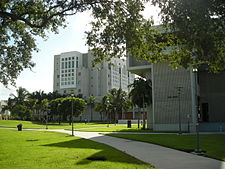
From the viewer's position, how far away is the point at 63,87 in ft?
434

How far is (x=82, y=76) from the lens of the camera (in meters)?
125

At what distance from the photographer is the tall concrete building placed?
124812 mm

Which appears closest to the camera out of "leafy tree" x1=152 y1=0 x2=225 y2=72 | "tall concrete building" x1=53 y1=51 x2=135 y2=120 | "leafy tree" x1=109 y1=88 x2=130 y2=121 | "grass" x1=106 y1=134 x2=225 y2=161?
"leafy tree" x1=152 y1=0 x2=225 y2=72

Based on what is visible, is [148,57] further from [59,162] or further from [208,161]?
[59,162]

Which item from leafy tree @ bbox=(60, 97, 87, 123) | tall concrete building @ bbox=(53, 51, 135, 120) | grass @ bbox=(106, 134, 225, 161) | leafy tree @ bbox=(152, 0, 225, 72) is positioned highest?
tall concrete building @ bbox=(53, 51, 135, 120)

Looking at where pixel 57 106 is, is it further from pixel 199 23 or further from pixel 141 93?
pixel 199 23

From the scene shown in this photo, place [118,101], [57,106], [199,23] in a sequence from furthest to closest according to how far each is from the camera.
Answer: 1. [118,101]
2. [57,106]
3. [199,23]

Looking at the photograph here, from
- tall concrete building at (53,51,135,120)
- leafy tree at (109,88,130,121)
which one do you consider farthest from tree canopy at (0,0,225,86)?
tall concrete building at (53,51,135,120)

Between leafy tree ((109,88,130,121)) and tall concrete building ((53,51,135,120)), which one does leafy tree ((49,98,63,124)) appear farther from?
tall concrete building ((53,51,135,120))

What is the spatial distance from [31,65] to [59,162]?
25.0ft

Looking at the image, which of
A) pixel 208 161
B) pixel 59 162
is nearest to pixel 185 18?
pixel 208 161

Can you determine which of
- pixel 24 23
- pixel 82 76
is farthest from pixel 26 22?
pixel 82 76

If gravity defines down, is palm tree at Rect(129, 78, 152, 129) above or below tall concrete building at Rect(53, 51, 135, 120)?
below

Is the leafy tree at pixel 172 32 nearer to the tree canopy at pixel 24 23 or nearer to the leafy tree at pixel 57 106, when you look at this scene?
the tree canopy at pixel 24 23
